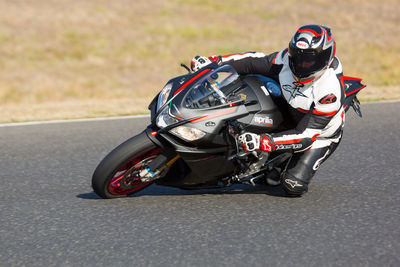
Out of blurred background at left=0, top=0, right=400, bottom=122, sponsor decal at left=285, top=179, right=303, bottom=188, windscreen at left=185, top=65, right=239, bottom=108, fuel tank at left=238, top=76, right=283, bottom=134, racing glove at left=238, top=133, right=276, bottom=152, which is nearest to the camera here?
racing glove at left=238, top=133, right=276, bottom=152

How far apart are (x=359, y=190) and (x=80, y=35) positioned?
17000 millimetres

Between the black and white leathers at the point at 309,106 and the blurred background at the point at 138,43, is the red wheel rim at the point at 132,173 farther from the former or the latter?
the blurred background at the point at 138,43

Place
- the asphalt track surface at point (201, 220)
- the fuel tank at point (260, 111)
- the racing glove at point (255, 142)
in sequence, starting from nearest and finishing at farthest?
the asphalt track surface at point (201, 220), the racing glove at point (255, 142), the fuel tank at point (260, 111)

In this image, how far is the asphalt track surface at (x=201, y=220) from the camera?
388cm

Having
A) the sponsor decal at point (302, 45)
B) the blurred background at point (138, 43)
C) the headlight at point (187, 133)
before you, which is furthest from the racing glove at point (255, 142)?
the blurred background at point (138, 43)

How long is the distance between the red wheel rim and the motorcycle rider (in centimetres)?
78

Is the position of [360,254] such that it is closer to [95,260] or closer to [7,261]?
[95,260]

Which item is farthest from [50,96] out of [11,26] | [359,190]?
[359,190]

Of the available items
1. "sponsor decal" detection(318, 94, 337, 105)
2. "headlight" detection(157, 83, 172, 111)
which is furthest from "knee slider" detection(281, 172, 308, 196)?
"headlight" detection(157, 83, 172, 111)

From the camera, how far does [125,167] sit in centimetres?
486

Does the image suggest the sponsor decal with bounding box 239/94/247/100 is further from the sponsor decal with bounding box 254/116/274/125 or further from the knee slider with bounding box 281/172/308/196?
the knee slider with bounding box 281/172/308/196

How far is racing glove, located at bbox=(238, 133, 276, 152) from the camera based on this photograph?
4.52 metres

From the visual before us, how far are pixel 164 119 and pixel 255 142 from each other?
2.32 ft

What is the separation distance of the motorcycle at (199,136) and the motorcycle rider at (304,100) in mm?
137
